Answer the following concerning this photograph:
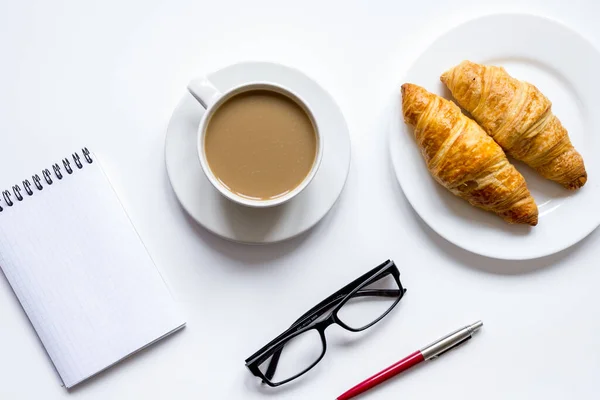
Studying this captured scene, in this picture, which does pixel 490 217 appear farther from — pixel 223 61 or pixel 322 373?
pixel 223 61

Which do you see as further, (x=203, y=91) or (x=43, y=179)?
(x=43, y=179)

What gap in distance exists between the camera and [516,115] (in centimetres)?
106

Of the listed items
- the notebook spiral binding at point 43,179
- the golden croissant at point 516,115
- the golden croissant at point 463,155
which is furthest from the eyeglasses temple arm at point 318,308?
the notebook spiral binding at point 43,179

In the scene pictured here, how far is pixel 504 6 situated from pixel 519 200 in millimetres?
427

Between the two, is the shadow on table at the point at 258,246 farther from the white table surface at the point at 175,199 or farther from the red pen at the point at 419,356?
the red pen at the point at 419,356

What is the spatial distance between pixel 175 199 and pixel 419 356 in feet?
2.00

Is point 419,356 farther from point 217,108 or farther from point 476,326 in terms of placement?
point 217,108

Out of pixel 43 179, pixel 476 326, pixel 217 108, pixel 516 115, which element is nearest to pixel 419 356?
pixel 476 326

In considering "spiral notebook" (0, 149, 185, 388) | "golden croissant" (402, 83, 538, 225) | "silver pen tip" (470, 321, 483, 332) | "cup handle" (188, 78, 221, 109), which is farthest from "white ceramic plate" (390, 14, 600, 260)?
"spiral notebook" (0, 149, 185, 388)

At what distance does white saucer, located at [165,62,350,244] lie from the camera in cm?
106

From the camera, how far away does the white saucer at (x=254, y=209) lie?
106cm

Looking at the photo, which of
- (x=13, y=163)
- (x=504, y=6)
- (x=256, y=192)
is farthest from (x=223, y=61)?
(x=504, y=6)

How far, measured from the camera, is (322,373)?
1.17 metres

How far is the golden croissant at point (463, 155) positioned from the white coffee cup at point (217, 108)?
0.74 feet
